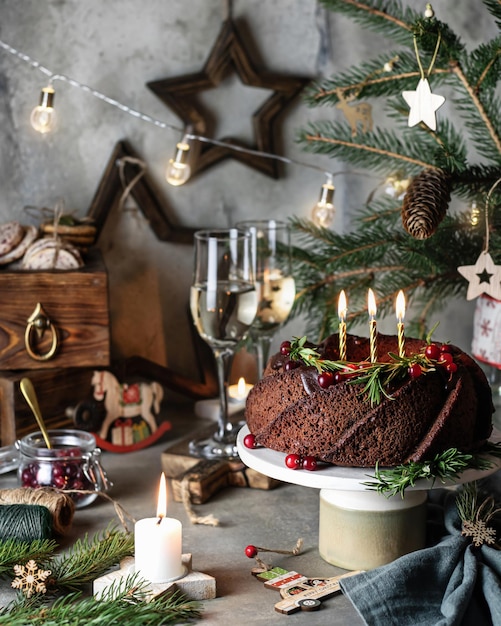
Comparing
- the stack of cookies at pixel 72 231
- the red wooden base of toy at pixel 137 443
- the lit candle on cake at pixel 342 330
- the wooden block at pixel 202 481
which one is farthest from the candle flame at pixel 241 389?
the lit candle on cake at pixel 342 330

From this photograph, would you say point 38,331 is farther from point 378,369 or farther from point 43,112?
point 378,369

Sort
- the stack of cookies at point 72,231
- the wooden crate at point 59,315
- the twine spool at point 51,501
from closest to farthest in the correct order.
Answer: the twine spool at point 51,501 < the wooden crate at point 59,315 < the stack of cookies at point 72,231

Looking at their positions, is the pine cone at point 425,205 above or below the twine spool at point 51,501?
above

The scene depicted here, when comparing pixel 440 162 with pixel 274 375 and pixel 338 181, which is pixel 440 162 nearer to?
pixel 274 375

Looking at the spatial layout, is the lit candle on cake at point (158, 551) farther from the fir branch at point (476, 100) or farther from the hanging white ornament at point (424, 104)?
the fir branch at point (476, 100)

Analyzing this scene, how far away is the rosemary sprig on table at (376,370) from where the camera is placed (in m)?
0.97

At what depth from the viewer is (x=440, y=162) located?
4.04ft

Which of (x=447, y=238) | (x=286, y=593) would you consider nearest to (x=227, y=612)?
(x=286, y=593)

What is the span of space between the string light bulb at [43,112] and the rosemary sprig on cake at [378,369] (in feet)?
2.32

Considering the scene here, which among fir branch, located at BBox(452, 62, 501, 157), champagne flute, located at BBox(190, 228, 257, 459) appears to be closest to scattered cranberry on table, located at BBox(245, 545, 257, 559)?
champagne flute, located at BBox(190, 228, 257, 459)

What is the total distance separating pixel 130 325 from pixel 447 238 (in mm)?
646

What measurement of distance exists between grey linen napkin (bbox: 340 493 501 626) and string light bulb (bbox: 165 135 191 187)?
87cm

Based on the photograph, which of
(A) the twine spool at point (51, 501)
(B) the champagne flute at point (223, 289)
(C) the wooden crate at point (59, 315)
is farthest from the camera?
(C) the wooden crate at point (59, 315)

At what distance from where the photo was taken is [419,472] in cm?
96
